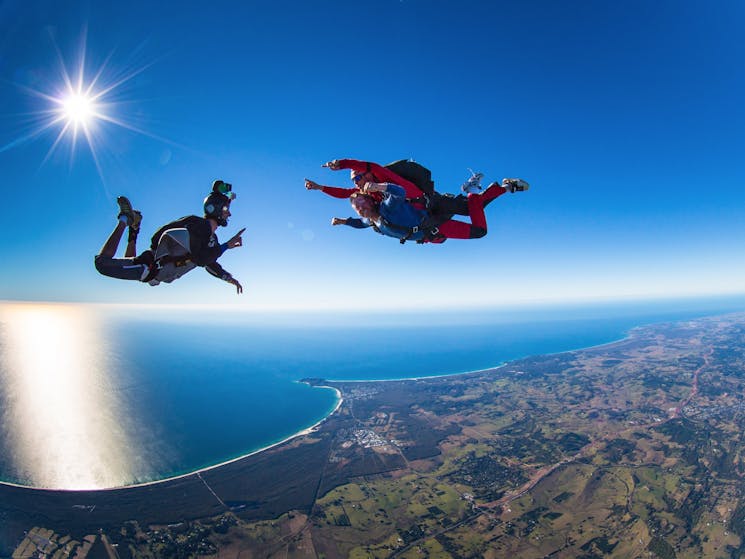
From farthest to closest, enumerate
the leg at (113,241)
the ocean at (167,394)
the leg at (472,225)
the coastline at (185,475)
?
the ocean at (167,394), the coastline at (185,475), the leg at (472,225), the leg at (113,241)

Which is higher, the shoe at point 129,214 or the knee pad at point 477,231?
the shoe at point 129,214

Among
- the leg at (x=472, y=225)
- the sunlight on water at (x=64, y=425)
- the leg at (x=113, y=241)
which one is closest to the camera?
the leg at (x=113, y=241)

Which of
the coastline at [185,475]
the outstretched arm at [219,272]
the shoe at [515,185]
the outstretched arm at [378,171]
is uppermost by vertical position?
the outstretched arm at [378,171]

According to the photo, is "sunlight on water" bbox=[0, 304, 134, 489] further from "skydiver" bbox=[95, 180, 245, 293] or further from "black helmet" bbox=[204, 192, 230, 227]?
"black helmet" bbox=[204, 192, 230, 227]

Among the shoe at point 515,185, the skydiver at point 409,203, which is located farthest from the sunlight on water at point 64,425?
the shoe at point 515,185

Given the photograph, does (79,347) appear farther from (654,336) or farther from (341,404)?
(654,336)

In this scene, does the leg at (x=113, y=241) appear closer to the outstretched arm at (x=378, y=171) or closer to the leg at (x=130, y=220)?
the leg at (x=130, y=220)

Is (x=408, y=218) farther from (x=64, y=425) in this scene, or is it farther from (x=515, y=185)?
(x=64, y=425)
